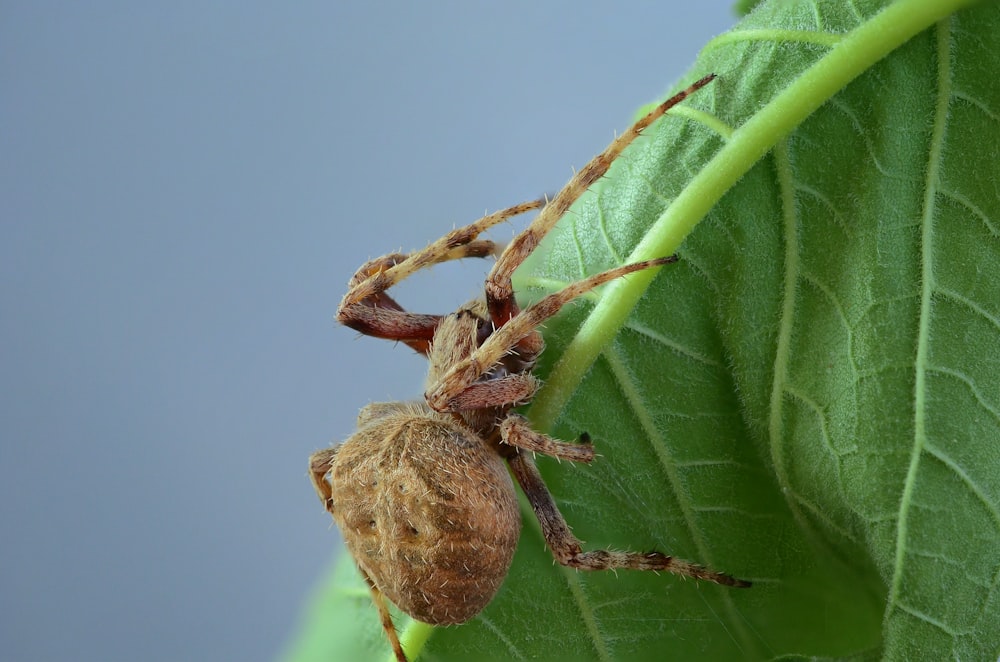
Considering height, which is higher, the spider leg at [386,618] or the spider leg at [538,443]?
the spider leg at [538,443]

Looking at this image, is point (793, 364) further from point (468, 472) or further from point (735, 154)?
point (468, 472)

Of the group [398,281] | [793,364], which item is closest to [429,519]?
[398,281]

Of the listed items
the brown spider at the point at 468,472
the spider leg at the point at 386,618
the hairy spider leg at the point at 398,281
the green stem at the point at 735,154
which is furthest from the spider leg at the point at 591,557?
the hairy spider leg at the point at 398,281

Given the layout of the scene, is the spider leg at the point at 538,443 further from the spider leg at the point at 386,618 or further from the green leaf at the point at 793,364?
the spider leg at the point at 386,618

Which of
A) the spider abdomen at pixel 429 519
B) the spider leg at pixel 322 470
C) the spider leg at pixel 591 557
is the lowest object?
the spider leg at pixel 591 557

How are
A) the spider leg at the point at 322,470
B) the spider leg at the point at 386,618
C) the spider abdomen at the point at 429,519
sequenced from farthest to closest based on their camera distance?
the spider leg at the point at 322,470 → the spider leg at the point at 386,618 → the spider abdomen at the point at 429,519

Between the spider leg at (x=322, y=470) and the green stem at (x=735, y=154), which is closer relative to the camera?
the green stem at (x=735, y=154)

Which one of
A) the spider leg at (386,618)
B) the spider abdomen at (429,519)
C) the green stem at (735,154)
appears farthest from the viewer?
the spider leg at (386,618)

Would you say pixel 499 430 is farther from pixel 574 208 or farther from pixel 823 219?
pixel 823 219
